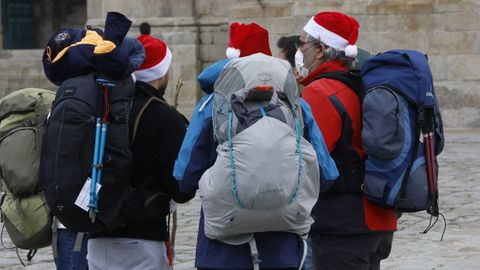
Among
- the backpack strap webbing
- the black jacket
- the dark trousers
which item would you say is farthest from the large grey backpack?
the dark trousers

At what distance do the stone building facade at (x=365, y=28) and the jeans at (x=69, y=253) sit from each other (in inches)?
565

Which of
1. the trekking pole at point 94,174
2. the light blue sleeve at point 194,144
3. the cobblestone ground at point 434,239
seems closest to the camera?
the light blue sleeve at point 194,144

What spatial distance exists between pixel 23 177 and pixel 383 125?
→ 1591 mm

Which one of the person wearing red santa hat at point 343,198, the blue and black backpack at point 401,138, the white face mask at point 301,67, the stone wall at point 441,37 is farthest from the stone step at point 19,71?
the blue and black backpack at point 401,138

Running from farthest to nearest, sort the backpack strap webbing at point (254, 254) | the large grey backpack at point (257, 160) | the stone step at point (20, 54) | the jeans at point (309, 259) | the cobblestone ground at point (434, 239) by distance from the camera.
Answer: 1. the stone step at point (20, 54)
2. the cobblestone ground at point (434, 239)
3. the jeans at point (309, 259)
4. the backpack strap webbing at point (254, 254)
5. the large grey backpack at point (257, 160)

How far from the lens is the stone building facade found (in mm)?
19672

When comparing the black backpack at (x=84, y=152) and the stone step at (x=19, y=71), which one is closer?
the black backpack at (x=84, y=152)

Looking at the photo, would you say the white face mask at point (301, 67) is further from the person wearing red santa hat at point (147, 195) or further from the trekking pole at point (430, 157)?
the person wearing red santa hat at point (147, 195)

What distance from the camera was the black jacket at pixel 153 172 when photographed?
17.3 feet

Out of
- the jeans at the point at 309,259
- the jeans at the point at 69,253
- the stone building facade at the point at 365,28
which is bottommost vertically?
the stone building facade at the point at 365,28

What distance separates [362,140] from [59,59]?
1368 mm

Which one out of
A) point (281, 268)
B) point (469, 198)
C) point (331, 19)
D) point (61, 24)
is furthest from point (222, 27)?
point (281, 268)

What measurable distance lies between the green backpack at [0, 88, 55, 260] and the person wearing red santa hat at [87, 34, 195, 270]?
1.52 ft

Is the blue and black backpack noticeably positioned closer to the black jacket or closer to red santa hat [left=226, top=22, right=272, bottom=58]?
red santa hat [left=226, top=22, right=272, bottom=58]
